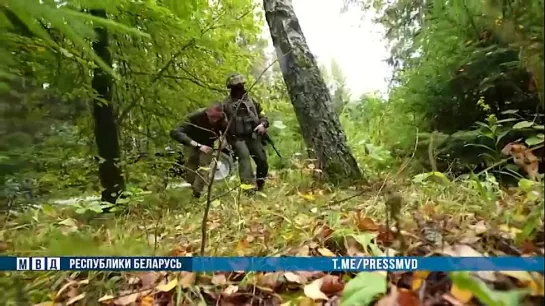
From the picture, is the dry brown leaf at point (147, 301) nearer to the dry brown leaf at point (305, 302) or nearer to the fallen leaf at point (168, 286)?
the fallen leaf at point (168, 286)

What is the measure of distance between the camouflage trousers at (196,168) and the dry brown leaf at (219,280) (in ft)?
0.52

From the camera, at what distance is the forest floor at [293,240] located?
0.60m

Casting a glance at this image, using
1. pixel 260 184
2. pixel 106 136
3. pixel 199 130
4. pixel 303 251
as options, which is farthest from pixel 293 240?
pixel 106 136

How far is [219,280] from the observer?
745mm

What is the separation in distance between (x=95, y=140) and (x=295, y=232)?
16.5 inches

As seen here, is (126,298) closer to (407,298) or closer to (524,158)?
(407,298)

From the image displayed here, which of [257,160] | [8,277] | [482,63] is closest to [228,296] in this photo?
[257,160]

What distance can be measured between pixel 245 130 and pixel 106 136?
0.27 m

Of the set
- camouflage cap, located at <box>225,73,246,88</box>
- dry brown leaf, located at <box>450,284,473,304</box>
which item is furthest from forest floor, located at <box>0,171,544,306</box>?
camouflage cap, located at <box>225,73,246,88</box>

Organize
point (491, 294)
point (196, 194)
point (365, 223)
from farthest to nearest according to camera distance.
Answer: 1. point (196, 194)
2. point (365, 223)
3. point (491, 294)

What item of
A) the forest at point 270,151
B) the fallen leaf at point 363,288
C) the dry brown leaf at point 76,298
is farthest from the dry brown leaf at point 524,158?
the dry brown leaf at point 76,298

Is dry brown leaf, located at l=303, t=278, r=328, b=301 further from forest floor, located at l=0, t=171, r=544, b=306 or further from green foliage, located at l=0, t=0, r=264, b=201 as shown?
green foliage, located at l=0, t=0, r=264, b=201

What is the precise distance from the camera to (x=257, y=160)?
2.88 feet

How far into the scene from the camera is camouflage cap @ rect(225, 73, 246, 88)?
0.88 m
